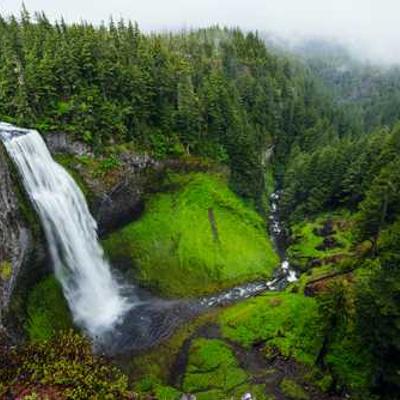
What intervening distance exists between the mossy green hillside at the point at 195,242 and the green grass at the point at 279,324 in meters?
8.34

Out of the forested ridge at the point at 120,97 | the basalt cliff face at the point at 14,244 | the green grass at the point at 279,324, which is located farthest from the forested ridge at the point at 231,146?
the basalt cliff face at the point at 14,244

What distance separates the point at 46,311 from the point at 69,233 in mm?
9438

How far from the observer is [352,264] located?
56.3 metres

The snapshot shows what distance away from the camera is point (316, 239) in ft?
232

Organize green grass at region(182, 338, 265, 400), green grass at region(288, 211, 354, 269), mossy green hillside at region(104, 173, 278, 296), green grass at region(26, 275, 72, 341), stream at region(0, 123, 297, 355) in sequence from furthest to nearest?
green grass at region(288, 211, 354, 269) < mossy green hillside at region(104, 173, 278, 296) < stream at region(0, 123, 297, 355) < green grass at region(26, 275, 72, 341) < green grass at region(182, 338, 265, 400)

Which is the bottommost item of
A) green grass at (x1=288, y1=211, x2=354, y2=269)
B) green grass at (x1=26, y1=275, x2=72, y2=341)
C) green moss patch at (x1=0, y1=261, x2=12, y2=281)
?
green grass at (x1=288, y1=211, x2=354, y2=269)

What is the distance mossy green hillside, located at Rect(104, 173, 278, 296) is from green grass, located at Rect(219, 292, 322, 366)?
8337mm

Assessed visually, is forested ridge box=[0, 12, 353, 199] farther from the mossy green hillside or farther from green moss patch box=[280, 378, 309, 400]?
green moss patch box=[280, 378, 309, 400]

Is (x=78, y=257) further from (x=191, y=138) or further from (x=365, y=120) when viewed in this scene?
(x=365, y=120)

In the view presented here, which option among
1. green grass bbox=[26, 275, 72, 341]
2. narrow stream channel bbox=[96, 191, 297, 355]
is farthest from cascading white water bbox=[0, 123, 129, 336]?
narrow stream channel bbox=[96, 191, 297, 355]

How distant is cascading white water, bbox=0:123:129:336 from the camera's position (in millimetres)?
51312

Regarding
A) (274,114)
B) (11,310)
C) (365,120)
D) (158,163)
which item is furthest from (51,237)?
(365,120)

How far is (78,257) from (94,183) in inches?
474

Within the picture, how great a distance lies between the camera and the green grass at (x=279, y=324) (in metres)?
45.8
